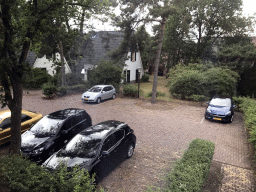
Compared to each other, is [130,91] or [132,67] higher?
[132,67]

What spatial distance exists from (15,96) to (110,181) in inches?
161

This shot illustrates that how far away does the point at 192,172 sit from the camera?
4.61m

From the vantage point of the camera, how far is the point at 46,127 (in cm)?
736

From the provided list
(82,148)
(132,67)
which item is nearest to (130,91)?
(132,67)

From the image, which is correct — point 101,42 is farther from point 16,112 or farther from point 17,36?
point 16,112

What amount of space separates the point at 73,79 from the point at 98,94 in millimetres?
6531

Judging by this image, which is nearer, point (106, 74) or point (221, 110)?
point (221, 110)

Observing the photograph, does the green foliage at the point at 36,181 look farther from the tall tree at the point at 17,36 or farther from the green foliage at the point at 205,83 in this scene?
the green foliage at the point at 205,83

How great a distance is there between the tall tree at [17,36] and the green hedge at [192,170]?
502 cm

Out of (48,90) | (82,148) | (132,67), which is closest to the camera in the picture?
(82,148)

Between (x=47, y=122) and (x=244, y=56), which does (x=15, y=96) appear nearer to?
(x=47, y=122)

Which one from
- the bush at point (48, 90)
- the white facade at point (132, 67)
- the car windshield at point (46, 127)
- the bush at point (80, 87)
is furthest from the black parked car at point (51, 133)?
the white facade at point (132, 67)

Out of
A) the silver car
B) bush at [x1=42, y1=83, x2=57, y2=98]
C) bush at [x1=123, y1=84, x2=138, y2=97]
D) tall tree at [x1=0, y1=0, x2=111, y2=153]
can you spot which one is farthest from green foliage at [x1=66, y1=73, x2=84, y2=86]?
tall tree at [x1=0, y1=0, x2=111, y2=153]

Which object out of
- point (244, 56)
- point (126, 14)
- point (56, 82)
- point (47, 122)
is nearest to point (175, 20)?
point (244, 56)
